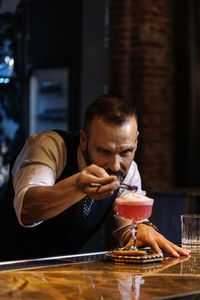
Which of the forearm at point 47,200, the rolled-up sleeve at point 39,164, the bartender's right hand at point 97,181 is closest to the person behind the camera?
the bartender's right hand at point 97,181

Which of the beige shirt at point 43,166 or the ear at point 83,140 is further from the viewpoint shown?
the ear at point 83,140

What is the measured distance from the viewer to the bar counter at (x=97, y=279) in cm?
159

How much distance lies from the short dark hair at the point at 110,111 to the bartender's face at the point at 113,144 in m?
0.02

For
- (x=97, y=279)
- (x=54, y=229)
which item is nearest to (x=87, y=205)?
(x=54, y=229)

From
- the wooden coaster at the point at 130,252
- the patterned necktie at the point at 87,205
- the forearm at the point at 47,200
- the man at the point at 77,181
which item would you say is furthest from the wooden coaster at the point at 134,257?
the patterned necktie at the point at 87,205

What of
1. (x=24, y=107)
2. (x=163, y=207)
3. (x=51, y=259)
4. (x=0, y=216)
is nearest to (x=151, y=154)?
(x=24, y=107)

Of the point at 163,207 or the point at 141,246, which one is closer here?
the point at 141,246

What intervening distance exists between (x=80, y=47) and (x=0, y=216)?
91.4 inches

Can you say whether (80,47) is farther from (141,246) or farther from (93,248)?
(141,246)

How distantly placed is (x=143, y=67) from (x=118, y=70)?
0.24 meters

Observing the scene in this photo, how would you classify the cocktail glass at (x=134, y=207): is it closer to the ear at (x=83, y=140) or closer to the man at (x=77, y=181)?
the man at (x=77, y=181)

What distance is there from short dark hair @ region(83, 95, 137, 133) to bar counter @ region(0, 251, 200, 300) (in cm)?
51

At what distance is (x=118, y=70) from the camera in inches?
220

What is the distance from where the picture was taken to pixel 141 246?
225cm
